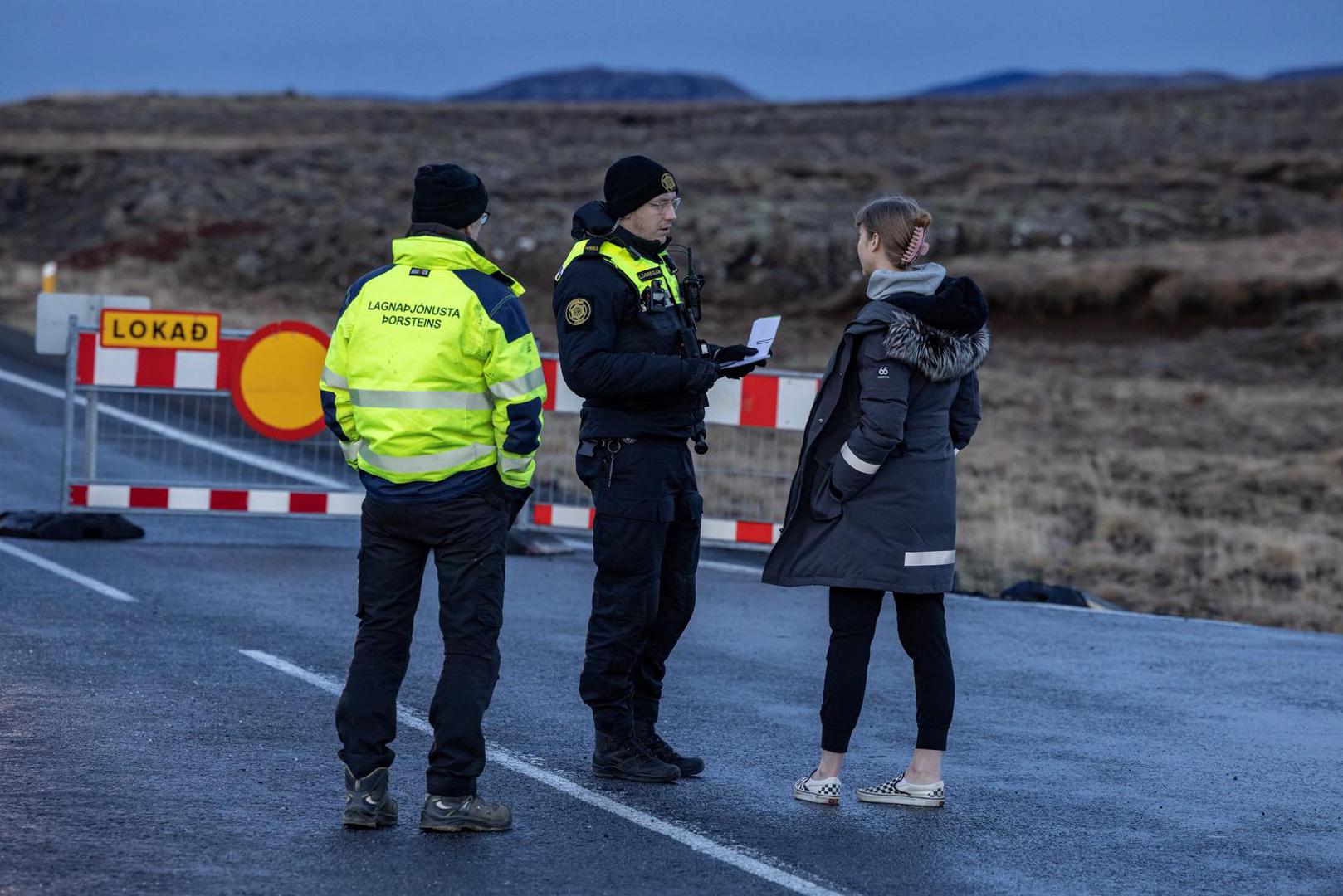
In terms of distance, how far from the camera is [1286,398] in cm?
2464

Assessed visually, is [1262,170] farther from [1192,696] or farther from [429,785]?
[429,785]

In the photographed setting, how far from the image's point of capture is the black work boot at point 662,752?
6402 millimetres

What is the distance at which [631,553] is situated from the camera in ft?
20.1

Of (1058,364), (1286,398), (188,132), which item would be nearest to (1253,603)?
(1286,398)

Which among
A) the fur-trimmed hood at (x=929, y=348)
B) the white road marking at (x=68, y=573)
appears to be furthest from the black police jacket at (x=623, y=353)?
the white road marking at (x=68, y=573)

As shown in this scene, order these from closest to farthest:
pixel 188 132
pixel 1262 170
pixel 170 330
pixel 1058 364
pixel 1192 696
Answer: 1. pixel 1192 696
2. pixel 170 330
3. pixel 1058 364
4. pixel 1262 170
5. pixel 188 132

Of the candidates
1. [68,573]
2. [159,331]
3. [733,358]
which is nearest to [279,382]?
[159,331]

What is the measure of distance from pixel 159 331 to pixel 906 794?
288 inches

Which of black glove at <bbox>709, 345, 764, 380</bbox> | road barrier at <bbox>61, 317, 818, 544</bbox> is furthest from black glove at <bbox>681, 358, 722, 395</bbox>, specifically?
road barrier at <bbox>61, 317, 818, 544</bbox>

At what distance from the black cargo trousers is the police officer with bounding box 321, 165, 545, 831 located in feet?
1.88

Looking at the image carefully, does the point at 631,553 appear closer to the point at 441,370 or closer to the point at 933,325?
the point at 441,370

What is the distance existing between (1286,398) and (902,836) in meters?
20.5

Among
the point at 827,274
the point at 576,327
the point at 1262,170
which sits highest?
the point at 1262,170

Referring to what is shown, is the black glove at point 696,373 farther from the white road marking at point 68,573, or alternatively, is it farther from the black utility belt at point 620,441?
the white road marking at point 68,573
